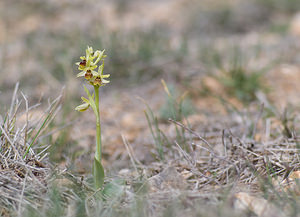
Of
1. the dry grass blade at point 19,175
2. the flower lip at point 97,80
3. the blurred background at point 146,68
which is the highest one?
the flower lip at point 97,80

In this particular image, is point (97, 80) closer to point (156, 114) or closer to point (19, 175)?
point (19, 175)

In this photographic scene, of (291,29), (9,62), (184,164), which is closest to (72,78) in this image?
(9,62)

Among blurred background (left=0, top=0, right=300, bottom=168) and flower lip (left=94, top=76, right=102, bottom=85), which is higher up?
flower lip (left=94, top=76, right=102, bottom=85)

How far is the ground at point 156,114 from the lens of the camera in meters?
1.39

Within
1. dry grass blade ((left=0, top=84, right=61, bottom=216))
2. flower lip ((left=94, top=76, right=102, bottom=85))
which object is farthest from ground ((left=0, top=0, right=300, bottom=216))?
flower lip ((left=94, top=76, right=102, bottom=85))

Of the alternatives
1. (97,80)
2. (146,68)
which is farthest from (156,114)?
(97,80)

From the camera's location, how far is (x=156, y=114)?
9.45ft

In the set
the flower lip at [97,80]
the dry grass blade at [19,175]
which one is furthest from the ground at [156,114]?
the flower lip at [97,80]

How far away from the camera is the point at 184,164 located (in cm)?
182

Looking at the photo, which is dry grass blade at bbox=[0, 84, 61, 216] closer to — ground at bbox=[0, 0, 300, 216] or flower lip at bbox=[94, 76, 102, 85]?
ground at bbox=[0, 0, 300, 216]

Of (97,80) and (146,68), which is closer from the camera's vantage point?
(97,80)

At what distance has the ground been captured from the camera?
4.55 feet

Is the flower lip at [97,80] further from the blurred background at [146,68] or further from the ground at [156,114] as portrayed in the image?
the blurred background at [146,68]

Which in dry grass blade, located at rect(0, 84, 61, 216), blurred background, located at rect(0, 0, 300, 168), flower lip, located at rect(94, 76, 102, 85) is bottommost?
blurred background, located at rect(0, 0, 300, 168)
